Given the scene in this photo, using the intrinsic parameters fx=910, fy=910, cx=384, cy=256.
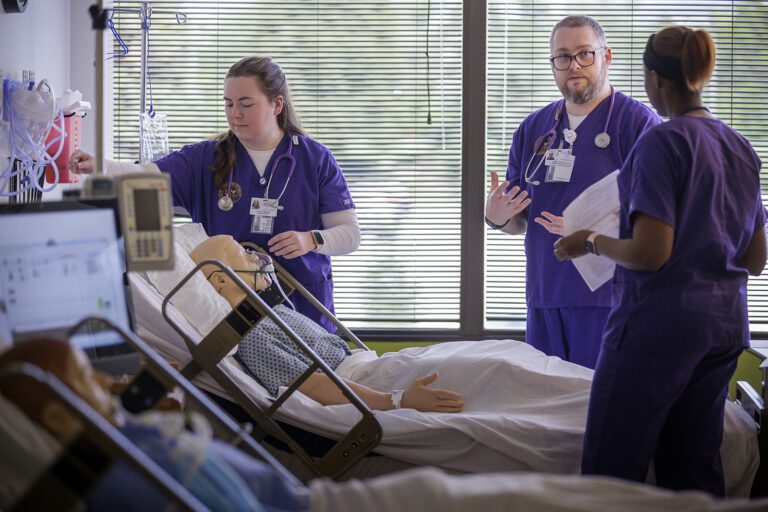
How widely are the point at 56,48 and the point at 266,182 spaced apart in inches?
50.1

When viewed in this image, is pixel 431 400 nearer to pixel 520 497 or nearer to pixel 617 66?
pixel 520 497

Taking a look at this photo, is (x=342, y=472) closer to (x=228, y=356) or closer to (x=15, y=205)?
(x=228, y=356)

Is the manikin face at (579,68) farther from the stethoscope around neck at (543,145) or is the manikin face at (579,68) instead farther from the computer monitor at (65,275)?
the computer monitor at (65,275)

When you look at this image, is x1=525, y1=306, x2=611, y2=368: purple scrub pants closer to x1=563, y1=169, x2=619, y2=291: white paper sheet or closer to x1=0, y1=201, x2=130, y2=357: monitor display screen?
x1=563, y1=169, x2=619, y2=291: white paper sheet

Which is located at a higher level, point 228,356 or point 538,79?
point 538,79

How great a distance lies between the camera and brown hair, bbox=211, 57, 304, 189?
3.39 meters

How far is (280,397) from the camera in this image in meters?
2.40

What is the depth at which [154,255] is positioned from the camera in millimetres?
1732

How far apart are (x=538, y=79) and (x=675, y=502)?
2.98 metres

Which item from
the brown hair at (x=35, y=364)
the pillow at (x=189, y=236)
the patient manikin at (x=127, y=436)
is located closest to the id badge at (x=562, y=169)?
the pillow at (x=189, y=236)

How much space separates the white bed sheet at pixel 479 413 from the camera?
2346mm

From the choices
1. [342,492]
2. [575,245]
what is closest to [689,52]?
[575,245]

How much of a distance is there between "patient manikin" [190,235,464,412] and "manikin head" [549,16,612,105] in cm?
124

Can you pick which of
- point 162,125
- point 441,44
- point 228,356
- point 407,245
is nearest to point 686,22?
point 441,44
